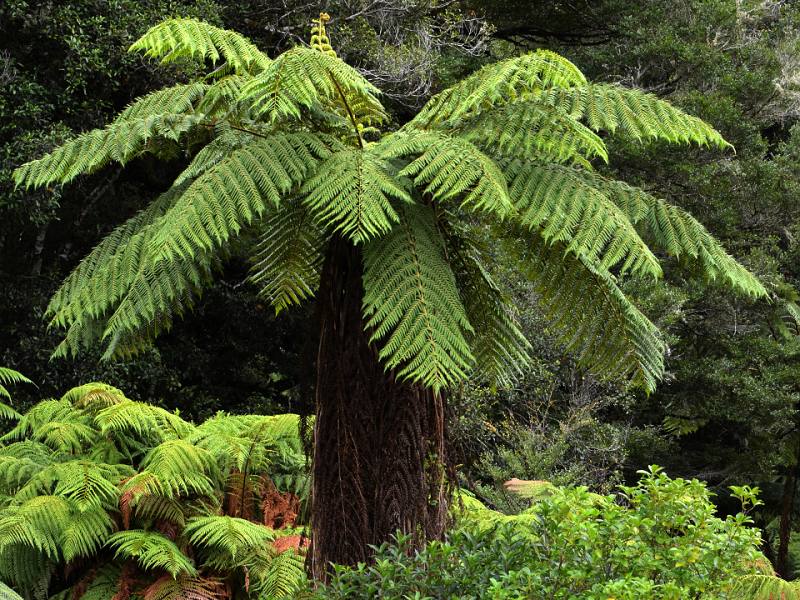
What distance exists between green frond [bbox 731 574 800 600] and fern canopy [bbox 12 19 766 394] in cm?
83

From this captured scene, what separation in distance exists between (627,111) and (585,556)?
160 centimetres

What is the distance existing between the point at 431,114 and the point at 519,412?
20.1 feet

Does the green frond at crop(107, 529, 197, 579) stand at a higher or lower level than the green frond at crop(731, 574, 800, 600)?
lower

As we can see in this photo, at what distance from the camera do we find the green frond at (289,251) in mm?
3910

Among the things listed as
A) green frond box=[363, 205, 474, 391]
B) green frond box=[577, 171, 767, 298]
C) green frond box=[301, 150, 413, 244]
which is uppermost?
green frond box=[577, 171, 767, 298]

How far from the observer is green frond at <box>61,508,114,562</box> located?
185 inches

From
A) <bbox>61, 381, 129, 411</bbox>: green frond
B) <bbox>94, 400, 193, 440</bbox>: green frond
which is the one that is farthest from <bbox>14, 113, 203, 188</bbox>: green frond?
<bbox>61, 381, 129, 411</bbox>: green frond

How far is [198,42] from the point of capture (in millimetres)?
3832

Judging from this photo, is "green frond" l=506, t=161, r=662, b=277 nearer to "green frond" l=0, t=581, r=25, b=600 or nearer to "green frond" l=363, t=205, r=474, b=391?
"green frond" l=363, t=205, r=474, b=391

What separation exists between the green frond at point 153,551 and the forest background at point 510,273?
243 centimetres

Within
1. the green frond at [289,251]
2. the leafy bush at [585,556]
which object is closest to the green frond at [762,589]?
the leafy bush at [585,556]

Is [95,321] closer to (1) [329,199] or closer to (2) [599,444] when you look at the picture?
(1) [329,199]

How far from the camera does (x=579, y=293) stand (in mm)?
3768

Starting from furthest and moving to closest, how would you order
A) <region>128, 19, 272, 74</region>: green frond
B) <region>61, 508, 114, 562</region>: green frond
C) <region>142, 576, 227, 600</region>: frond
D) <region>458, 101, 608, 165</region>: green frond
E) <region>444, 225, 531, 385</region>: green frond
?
<region>142, 576, 227, 600</region>: frond → <region>61, 508, 114, 562</region>: green frond → <region>444, 225, 531, 385</region>: green frond → <region>128, 19, 272, 74</region>: green frond → <region>458, 101, 608, 165</region>: green frond
